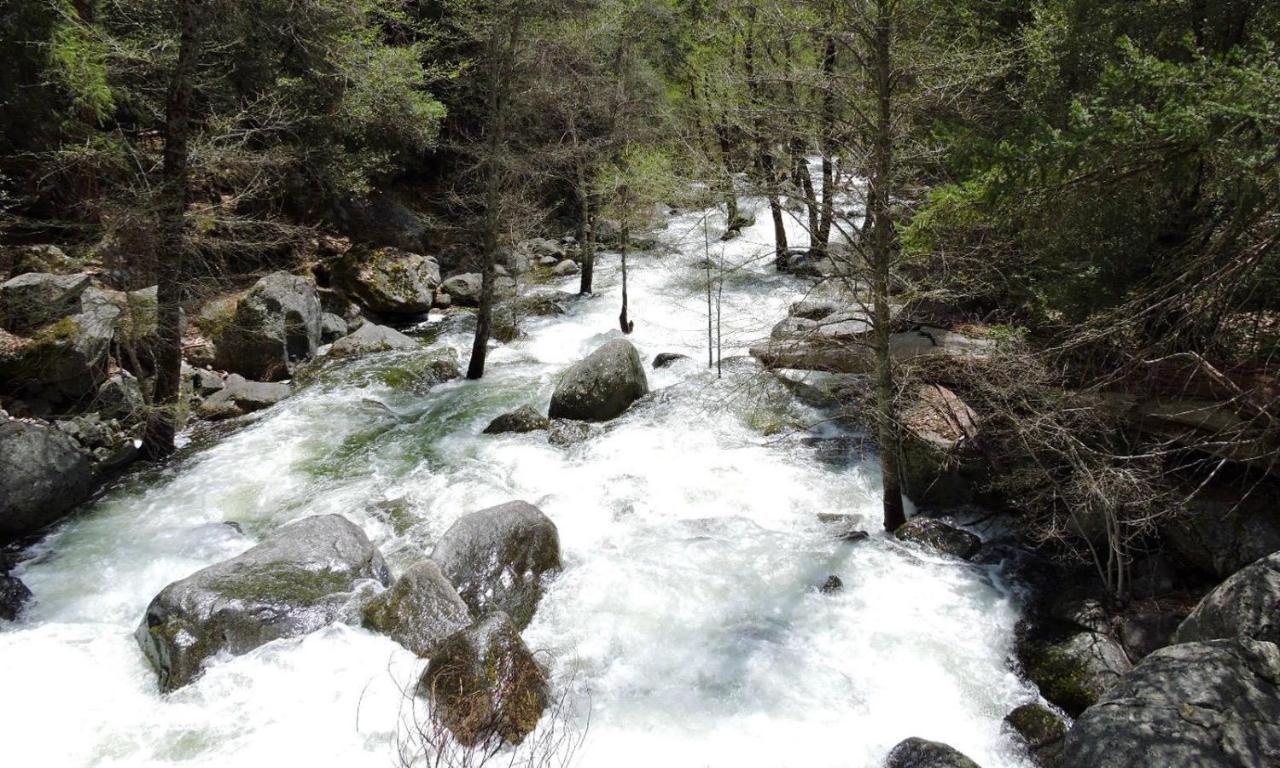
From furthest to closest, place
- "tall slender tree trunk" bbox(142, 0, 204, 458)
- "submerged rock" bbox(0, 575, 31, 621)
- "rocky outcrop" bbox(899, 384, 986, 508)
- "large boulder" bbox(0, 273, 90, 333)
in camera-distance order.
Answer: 1. "large boulder" bbox(0, 273, 90, 333)
2. "tall slender tree trunk" bbox(142, 0, 204, 458)
3. "rocky outcrop" bbox(899, 384, 986, 508)
4. "submerged rock" bbox(0, 575, 31, 621)

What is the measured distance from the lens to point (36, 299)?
1012cm

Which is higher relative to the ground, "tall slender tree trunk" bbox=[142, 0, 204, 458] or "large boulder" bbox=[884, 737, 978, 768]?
"tall slender tree trunk" bbox=[142, 0, 204, 458]

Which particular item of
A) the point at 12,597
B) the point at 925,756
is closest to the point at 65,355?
the point at 12,597

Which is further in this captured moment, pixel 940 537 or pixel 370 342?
pixel 370 342

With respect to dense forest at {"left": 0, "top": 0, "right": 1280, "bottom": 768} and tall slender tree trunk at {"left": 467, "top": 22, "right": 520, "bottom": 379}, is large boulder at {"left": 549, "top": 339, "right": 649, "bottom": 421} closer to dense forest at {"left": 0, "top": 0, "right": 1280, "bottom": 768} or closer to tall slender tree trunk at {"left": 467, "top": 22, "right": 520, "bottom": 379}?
dense forest at {"left": 0, "top": 0, "right": 1280, "bottom": 768}

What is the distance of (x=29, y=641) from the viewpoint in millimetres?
6562

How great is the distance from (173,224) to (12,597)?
4823mm

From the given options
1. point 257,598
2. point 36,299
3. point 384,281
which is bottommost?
point 257,598

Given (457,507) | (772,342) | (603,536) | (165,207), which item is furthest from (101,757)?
(772,342)

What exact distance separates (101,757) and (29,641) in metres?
2.10

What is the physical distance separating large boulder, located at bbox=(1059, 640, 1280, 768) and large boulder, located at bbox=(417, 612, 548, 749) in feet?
13.1

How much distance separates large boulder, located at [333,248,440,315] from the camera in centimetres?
1709

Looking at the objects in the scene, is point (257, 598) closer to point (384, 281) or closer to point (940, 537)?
point (940, 537)

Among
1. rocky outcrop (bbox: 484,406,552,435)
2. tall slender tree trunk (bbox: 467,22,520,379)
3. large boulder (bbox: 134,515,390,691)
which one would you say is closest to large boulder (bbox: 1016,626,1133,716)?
large boulder (bbox: 134,515,390,691)
